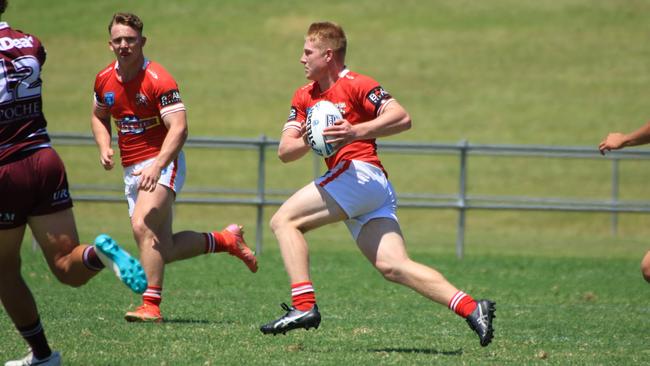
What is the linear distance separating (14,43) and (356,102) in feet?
7.30

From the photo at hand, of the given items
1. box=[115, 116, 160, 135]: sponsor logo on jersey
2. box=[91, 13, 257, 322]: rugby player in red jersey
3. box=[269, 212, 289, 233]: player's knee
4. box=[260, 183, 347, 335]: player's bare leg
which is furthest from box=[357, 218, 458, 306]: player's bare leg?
box=[115, 116, 160, 135]: sponsor logo on jersey

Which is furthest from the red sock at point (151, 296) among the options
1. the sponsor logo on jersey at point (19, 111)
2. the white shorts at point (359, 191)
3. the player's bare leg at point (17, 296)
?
the sponsor logo on jersey at point (19, 111)

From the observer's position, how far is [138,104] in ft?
26.4

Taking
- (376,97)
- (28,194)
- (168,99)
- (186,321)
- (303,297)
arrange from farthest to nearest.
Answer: (186,321), (168,99), (376,97), (303,297), (28,194)

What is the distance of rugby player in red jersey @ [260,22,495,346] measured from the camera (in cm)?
666

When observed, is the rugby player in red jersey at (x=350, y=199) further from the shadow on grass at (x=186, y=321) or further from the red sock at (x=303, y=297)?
the shadow on grass at (x=186, y=321)

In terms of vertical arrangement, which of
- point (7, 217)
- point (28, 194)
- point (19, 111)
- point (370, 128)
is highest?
point (19, 111)

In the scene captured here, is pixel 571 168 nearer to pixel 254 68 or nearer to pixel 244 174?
pixel 244 174

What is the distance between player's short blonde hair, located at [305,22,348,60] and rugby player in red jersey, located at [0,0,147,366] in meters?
1.88

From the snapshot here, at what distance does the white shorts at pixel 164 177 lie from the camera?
811 centimetres

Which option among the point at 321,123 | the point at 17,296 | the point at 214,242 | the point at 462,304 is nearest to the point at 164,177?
the point at 214,242

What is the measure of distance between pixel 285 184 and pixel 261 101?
293 inches

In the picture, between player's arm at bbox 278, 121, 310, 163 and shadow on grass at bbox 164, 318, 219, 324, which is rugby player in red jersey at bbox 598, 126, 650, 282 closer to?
player's arm at bbox 278, 121, 310, 163

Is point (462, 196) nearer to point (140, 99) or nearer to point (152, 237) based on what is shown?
point (152, 237)
